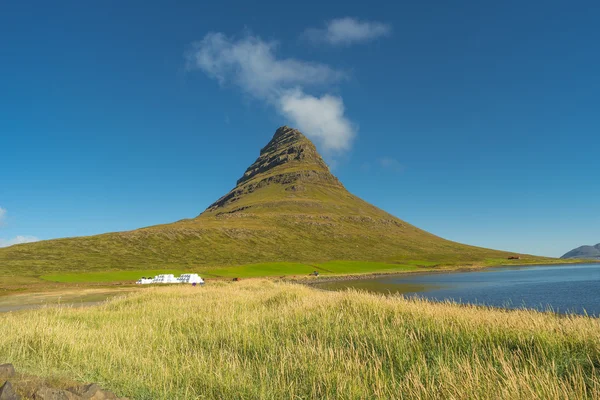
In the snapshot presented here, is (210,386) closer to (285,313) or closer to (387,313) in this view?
(285,313)

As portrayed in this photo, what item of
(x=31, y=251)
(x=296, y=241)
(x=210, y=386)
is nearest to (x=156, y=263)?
(x=31, y=251)

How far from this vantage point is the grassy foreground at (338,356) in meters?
5.82

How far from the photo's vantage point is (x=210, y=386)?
633cm

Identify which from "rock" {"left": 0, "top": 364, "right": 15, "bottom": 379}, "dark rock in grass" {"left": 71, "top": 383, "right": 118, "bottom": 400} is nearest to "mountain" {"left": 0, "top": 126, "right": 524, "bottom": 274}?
"rock" {"left": 0, "top": 364, "right": 15, "bottom": 379}

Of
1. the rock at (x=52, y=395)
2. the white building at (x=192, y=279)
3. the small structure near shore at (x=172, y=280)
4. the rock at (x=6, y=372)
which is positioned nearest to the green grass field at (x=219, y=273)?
the small structure near shore at (x=172, y=280)

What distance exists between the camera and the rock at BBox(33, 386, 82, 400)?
16.3ft

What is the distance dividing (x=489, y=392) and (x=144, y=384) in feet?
20.7

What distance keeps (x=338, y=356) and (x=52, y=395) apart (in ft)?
17.0

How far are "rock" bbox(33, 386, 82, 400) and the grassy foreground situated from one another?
145cm

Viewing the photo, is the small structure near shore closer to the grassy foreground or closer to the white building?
the white building

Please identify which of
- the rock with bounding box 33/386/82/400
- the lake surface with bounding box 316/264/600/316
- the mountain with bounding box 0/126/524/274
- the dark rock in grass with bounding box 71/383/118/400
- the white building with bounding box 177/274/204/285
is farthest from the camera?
the mountain with bounding box 0/126/524/274

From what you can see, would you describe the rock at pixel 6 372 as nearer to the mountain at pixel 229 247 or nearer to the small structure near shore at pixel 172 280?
the small structure near shore at pixel 172 280

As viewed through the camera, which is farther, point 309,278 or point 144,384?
point 309,278

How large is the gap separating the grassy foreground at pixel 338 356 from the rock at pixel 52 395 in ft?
4.76
